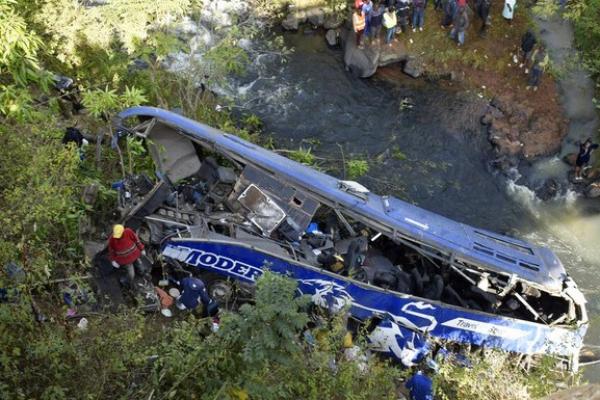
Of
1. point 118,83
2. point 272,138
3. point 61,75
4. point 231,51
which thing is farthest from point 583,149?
point 61,75

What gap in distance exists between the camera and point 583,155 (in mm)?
15484

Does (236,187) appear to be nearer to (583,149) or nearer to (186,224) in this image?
(186,224)

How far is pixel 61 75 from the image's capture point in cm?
1314

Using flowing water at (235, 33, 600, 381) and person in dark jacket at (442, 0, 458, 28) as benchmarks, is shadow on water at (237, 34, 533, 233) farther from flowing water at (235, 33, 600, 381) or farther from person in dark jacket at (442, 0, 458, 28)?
person in dark jacket at (442, 0, 458, 28)

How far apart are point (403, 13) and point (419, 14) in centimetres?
50

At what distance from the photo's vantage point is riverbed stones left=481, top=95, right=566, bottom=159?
656 inches

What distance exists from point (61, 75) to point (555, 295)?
10.9m

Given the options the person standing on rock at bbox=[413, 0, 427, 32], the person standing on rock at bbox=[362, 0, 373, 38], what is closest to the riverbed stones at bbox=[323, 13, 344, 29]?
the person standing on rock at bbox=[362, 0, 373, 38]

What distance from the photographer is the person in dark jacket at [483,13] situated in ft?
59.8

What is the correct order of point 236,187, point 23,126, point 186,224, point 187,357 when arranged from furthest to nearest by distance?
point 236,187 < point 186,224 < point 23,126 < point 187,357

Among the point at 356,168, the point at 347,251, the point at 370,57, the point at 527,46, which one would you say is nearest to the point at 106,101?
the point at 347,251

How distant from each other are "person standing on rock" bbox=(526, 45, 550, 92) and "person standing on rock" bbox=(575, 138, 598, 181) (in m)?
2.73

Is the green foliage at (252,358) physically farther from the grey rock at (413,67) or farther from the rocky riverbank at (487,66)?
the grey rock at (413,67)

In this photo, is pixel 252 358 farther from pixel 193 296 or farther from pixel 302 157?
pixel 302 157
